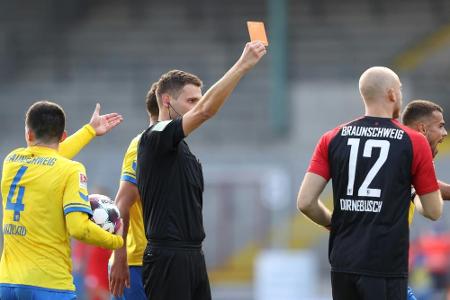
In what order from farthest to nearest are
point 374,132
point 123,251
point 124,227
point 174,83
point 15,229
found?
point 123,251 → point 124,227 → point 174,83 → point 15,229 → point 374,132

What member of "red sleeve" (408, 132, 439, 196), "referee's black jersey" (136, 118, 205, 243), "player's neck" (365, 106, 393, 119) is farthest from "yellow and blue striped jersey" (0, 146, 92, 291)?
"red sleeve" (408, 132, 439, 196)

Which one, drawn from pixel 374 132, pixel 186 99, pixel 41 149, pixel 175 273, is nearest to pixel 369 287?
pixel 374 132

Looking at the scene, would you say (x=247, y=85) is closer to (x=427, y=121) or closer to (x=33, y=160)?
(x=427, y=121)

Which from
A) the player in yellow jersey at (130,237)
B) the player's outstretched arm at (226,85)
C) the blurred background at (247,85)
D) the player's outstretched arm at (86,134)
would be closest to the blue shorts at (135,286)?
the player in yellow jersey at (130,237)

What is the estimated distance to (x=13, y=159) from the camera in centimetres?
645

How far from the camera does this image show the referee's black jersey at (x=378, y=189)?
598 centimetres

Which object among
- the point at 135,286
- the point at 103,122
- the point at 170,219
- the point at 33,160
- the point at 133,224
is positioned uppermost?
the point at 103,122

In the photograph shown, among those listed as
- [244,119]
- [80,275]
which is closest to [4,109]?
[244,119]

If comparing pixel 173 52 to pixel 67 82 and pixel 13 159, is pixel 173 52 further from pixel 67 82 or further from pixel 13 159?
pixel 13 159

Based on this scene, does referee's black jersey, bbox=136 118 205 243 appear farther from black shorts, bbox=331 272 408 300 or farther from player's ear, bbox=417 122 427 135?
player's ear, bbox=417 122 427 135

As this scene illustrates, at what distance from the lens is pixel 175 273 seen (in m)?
6.34

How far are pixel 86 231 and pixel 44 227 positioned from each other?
0.26 meters

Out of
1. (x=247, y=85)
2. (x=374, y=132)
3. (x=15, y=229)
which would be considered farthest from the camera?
(x=247, y=85)

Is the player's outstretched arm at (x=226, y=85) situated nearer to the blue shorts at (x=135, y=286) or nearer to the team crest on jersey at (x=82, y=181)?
the team crest on jersey at (x=82, y=181)
